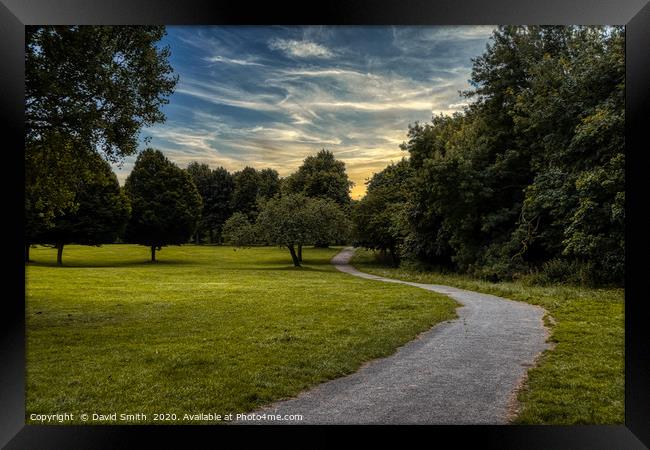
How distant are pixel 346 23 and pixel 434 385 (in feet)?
15.5

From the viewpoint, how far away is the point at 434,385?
17.5 feet

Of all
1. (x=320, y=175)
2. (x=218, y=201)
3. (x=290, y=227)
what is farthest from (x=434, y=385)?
(x=290, y=227)

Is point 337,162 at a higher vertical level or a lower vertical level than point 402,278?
higher

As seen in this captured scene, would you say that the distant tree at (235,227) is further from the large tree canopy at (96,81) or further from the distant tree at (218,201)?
the large tree canopy at (96,81)

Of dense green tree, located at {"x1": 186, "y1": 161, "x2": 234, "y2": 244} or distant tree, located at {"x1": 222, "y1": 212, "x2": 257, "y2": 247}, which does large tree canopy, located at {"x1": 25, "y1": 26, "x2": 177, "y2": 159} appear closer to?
dense green tree, located at {"x1": 186, "y1": 161, "x2": 234, "y2": 244}

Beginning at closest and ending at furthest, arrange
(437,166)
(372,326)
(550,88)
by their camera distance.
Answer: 1. (372,326)
2. (550,88)
3. (437,166)

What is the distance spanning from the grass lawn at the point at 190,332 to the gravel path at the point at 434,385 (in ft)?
1.12

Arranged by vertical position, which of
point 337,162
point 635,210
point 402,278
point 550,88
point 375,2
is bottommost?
point 402,278

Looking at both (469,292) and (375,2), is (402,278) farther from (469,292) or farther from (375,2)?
(375,2)

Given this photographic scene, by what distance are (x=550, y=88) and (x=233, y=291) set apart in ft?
45.3

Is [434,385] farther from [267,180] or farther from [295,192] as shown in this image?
[295,192]

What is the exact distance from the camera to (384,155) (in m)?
8.61

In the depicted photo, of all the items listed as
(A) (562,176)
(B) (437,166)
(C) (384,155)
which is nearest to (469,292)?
(A) (562,176)

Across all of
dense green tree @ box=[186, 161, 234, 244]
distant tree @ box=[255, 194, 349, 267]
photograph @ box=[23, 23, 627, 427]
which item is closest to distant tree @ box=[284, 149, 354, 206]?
photograph @ box=[23, 23, 627, 427]
